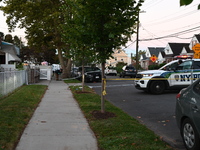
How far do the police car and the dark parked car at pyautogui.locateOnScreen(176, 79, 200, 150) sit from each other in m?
8.19

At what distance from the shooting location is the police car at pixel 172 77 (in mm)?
13164

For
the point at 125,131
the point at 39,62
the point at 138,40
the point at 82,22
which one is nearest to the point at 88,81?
the point at 138,40

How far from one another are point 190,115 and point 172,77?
29.7ft

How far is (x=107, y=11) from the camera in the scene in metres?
7.17

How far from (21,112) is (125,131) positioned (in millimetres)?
3649

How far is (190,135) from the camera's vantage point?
15.4ft

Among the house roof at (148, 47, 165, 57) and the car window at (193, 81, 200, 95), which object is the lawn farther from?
the house roof at (148, 47, 165, 57)

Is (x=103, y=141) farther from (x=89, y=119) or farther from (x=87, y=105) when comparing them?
(x=87, y=105)

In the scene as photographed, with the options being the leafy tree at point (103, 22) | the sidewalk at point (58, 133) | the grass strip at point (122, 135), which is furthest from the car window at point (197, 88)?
the leafy tree at point (103, 22)

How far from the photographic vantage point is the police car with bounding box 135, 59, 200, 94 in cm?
1316

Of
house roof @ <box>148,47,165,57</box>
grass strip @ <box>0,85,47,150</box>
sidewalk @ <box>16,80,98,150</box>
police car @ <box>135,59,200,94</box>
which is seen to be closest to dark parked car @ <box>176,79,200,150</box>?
sidewalk @ <box>16,80,98,150</box>

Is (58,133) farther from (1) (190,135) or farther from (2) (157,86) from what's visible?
(2) (157,86)

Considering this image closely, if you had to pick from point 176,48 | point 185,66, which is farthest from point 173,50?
point 185,66

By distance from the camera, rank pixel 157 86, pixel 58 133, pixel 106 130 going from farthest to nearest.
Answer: pixel 157 86
pixel 106 130
pixel 58 133
